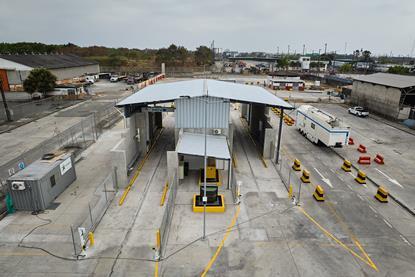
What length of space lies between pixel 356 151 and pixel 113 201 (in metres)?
25.7

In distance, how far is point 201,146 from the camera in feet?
68.7

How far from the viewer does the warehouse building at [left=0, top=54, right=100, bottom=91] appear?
61875mm

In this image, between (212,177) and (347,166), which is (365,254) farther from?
(347,166)

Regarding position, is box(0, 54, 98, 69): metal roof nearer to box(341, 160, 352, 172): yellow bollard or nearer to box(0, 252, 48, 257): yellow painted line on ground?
box(0, 252, 48, 257): yellow painted line on ground

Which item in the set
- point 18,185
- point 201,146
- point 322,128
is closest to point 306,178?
point 201,146

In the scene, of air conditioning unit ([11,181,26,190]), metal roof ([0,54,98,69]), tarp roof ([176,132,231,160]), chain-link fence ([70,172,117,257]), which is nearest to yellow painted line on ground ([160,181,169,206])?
tarp roof ([176,132,231,160])

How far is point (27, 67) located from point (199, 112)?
58.8 meters

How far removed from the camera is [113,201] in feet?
61.1

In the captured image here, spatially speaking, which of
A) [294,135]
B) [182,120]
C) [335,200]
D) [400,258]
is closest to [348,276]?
[400,258]

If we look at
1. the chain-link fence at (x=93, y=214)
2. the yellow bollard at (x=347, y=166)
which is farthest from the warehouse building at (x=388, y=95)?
the chain-link fence at (x=93, y=214)

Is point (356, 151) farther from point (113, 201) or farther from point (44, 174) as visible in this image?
point (44, 174)

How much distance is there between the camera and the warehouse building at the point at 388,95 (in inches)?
1651

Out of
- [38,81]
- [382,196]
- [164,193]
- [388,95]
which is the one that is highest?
[38,81]

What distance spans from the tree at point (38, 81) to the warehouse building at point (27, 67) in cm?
1354
